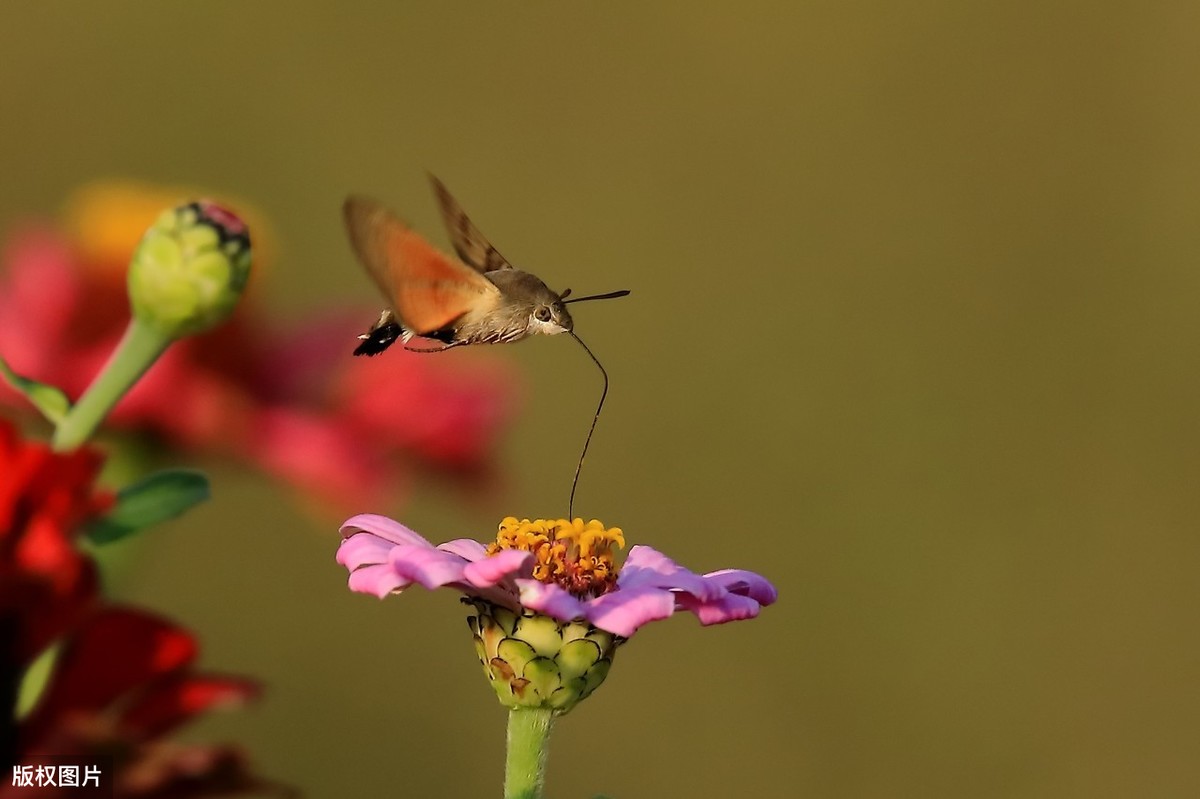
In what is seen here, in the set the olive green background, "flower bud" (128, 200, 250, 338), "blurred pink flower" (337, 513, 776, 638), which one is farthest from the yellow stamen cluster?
the olive green background

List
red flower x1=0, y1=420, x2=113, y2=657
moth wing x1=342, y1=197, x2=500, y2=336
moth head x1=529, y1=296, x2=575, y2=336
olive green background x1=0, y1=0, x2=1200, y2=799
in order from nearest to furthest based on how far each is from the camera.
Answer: red flower x1=0, y1=420, x2=113, y2=657
moth wing x1=342, y1=197, x2=500, y2=336
moth head x1=529, y1=296, x2=575, y2=336
olive green background x1=0, y1=0, x2=1200, y2=799

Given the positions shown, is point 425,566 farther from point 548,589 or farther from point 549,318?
point 549,318

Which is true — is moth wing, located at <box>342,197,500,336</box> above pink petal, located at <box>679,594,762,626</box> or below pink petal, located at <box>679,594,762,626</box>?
above

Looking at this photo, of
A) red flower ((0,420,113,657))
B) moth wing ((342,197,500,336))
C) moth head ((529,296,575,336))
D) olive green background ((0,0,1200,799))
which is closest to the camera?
red flower ((0,420,113,657))

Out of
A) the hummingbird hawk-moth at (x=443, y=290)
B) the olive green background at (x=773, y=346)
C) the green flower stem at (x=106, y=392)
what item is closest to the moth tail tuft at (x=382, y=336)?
the hummingbird hawk-moth at (x=443, y=290)

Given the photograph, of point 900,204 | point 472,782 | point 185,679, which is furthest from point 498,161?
point 185,679

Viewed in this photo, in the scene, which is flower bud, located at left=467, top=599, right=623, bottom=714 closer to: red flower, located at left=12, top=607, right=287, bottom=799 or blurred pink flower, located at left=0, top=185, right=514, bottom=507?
red flower, located at left=12, top=607, right=287, bottom=799

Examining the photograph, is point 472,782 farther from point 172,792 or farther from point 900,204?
point 172,792

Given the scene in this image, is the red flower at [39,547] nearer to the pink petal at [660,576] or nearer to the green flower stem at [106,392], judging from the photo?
the green flower stem at [106,392]
